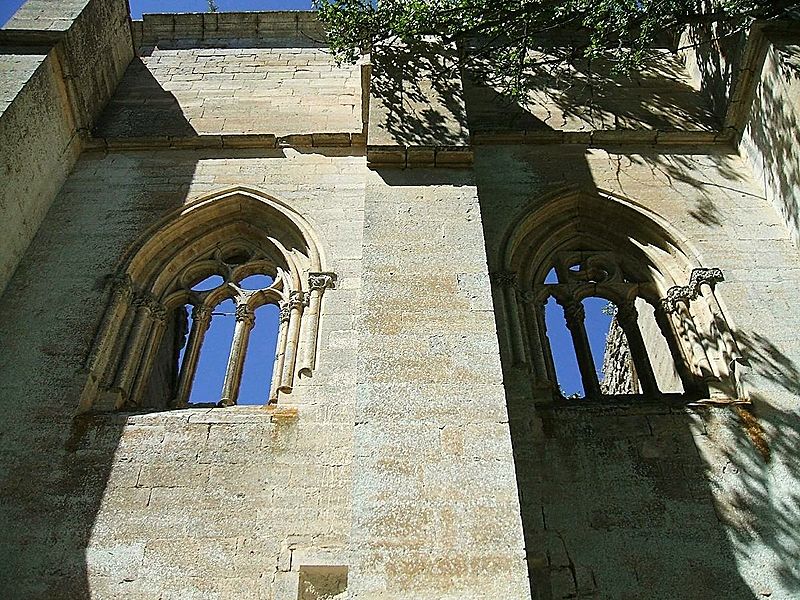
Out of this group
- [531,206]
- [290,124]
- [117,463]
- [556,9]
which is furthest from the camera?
[290,124]

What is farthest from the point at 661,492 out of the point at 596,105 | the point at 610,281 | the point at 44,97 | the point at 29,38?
Answer: the point at 29,38

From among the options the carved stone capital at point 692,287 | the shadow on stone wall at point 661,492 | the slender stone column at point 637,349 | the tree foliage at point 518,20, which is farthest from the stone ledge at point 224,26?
the shadow on stone wall at point 661,492

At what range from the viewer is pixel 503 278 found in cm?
544

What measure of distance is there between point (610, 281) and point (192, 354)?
3705 mm

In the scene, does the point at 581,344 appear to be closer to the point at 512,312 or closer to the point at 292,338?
the point at 512,312

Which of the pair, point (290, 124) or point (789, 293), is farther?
point (290, 124)

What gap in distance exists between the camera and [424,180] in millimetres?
5113

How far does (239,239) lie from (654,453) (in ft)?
13.6

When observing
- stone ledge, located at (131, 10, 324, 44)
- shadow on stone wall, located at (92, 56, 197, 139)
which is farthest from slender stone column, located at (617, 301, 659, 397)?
stone ledge, located at (131, 10, 324, 44)

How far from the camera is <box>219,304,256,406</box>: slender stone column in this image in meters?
5.09

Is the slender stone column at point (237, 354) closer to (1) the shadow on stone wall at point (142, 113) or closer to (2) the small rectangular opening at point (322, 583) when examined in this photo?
(2) the small rectangular opening at point (322, 583)

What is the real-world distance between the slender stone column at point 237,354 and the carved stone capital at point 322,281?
679 millimetres

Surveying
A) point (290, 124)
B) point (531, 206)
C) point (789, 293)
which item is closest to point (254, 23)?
point (290, 124)

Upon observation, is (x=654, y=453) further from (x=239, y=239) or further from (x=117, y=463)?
(x=239, y=239)
